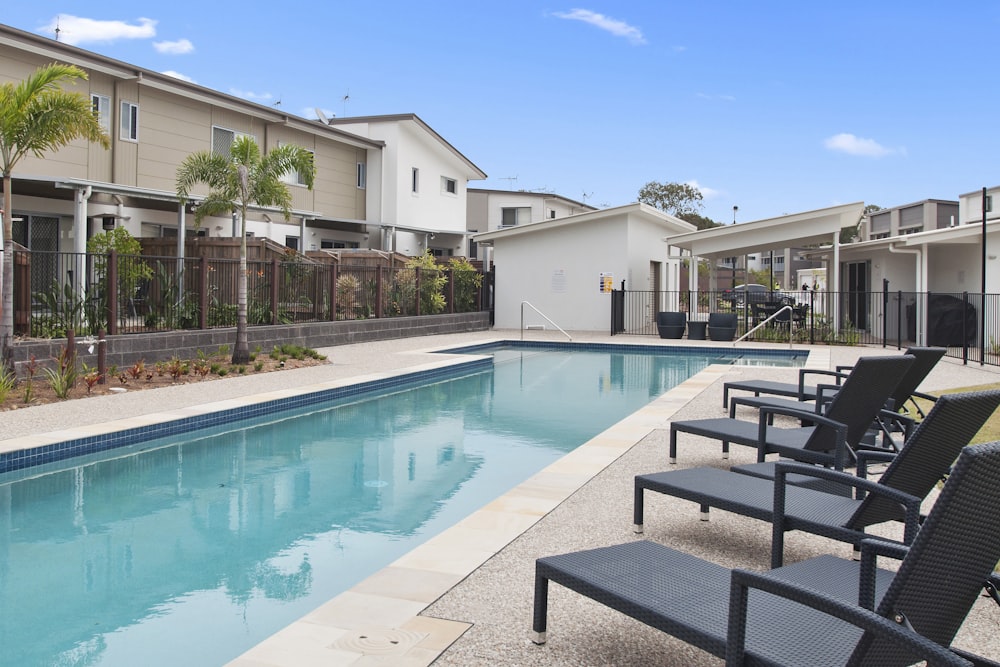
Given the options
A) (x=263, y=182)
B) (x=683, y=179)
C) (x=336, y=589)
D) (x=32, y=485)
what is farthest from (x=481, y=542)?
(x=683, y=179)

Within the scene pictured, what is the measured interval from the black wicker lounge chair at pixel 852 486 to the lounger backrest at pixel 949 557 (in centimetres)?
104

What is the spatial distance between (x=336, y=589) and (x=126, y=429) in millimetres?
4609

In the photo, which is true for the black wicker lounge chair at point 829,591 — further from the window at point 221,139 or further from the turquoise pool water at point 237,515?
the window at point 221,139

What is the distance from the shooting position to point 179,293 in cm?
1509

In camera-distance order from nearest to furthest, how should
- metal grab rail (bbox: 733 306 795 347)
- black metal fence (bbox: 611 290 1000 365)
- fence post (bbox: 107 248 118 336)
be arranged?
fence post (bbox: 107 248 118 336), black metal fence (bbox: 611 290 1000 365), metal grab rail (bbox: 733 306 795 347)

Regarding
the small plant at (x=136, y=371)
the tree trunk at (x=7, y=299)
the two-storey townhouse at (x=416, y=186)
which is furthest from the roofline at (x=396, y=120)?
the tree trunk at (x=7, y=299)

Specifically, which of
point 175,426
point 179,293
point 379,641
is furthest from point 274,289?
point 379,641

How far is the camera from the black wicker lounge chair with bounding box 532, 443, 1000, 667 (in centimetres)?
217

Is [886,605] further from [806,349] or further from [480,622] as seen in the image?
[806,349]

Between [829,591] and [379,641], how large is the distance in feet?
5.83

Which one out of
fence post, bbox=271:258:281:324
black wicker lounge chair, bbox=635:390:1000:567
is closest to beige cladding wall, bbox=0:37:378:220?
fence post, bbox=271:258:281:324

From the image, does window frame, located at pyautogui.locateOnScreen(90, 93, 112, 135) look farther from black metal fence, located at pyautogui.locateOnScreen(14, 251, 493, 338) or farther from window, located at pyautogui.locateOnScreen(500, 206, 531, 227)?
window, located at pyautogui.locateOnScreen(500, 206, 531, 227)

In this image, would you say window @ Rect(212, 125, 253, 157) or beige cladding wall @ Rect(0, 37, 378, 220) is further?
window @ Rect(212, 125, 253, 157)

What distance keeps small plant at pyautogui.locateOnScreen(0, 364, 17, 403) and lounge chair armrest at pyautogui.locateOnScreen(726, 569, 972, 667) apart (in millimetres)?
9692
